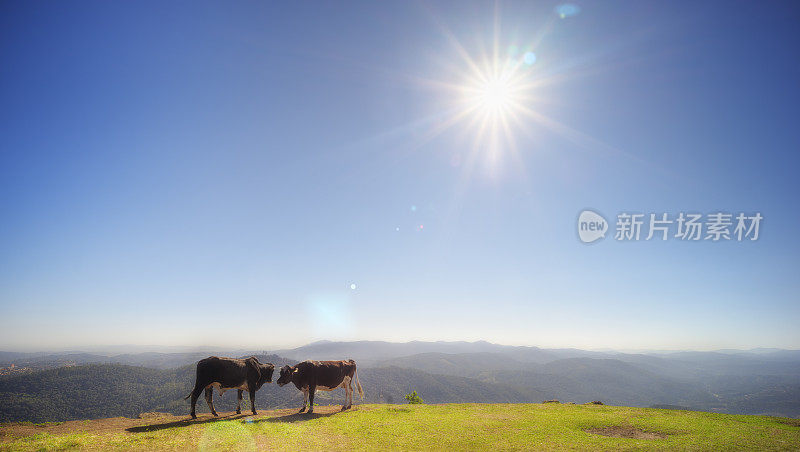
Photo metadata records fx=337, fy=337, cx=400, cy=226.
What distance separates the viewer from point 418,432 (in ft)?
51.2

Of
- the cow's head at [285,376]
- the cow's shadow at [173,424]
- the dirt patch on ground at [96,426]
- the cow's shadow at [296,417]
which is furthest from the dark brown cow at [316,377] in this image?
the cow's shadow at [173,424]

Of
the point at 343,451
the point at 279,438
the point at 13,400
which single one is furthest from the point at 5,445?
the point at 13,400

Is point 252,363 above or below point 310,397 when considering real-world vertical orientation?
above

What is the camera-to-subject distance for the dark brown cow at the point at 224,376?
17125 millimetres

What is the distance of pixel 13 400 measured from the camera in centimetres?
18275

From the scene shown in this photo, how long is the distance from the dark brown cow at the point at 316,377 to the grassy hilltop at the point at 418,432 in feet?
5.22

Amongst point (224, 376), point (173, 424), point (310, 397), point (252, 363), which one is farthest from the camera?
point (310, 397)

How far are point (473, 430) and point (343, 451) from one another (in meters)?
6.88

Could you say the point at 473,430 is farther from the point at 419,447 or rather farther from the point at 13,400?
the point at 13,400

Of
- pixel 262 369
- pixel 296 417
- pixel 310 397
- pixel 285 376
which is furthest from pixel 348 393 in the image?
pixel 262 369

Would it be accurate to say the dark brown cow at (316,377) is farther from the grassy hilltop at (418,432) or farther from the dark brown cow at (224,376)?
the dark brown cow at (224,376)

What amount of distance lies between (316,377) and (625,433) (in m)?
16.7

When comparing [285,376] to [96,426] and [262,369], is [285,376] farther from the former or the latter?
[96,426]

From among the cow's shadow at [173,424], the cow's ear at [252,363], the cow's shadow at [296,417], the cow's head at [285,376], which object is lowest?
the cow's shadow at [296,417]
